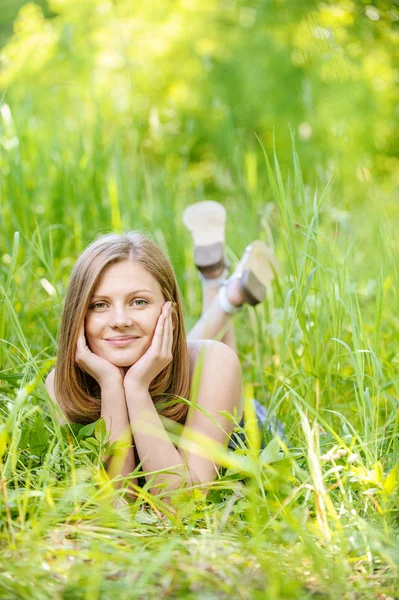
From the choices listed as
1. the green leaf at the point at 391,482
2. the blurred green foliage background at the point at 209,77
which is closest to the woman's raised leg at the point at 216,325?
the green leaf at the point at 391,482

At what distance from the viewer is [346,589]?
1.12 m

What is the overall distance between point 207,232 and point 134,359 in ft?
3.16

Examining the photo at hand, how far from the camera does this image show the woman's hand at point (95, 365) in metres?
1.72

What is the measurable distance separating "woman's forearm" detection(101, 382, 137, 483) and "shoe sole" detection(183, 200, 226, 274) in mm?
972

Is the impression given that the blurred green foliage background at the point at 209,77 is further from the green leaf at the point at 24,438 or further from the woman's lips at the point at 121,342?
the green leaf at the point at 24,438

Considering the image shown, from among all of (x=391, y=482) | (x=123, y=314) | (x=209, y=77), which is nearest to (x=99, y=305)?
(x=123, y=314)

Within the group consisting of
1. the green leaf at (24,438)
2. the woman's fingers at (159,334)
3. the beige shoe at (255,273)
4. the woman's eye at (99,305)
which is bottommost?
the beige shoe at (255,273)

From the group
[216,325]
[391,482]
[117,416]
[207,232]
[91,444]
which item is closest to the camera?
[391,482]

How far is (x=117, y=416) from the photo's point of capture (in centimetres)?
167

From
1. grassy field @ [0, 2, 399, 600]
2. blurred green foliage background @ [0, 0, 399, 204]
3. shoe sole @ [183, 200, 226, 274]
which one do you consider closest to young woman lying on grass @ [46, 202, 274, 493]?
grassy field @ [0, 2, 399, 600]

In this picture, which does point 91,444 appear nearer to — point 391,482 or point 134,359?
point 134,359

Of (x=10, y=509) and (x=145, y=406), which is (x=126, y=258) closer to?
(x=145, y=406)

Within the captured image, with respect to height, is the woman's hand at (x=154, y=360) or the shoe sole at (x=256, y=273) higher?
the woman's hand at (x=154, y=360)

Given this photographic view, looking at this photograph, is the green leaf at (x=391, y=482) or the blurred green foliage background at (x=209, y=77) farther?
the blurred green foliage background at (x=209, y=77)
